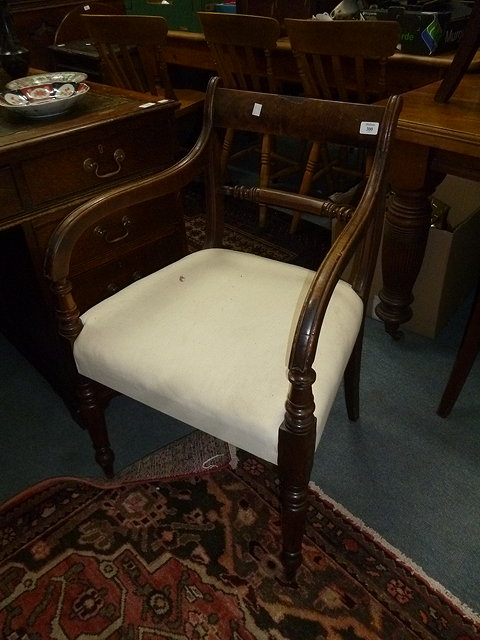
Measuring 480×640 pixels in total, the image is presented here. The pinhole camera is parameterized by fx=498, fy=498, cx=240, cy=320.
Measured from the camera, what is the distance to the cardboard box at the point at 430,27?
1.62 metres

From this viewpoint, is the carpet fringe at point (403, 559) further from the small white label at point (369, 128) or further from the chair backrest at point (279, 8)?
the chair backrest at point (279, 8)

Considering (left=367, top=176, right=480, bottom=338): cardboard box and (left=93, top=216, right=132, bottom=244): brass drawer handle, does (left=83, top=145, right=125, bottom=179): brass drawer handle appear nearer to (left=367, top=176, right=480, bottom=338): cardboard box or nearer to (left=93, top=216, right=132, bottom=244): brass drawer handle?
(left=93, top=216, right=132, bottom=244): brass drawer handle

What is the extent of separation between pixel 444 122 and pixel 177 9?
1964 mm

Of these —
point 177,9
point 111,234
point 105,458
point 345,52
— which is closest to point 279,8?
point 177,9

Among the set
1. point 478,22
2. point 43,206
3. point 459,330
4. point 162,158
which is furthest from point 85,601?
point 478,22

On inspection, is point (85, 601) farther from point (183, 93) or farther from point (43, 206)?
point (183, 93)

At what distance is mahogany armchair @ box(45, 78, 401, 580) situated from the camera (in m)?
0.83

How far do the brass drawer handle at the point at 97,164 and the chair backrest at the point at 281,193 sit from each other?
0.16 meters

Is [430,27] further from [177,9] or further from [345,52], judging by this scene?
[177,9]

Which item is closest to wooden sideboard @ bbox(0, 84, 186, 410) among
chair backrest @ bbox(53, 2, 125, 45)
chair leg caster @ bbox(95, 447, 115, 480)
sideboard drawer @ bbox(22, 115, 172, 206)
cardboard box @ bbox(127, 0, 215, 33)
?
sideboard drawer @ bbox(22, 115, 172, 206)

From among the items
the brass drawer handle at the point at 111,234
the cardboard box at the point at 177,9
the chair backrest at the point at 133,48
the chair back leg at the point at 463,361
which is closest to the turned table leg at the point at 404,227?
the chair back leg at the point at 463,361

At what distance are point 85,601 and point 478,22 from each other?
156cm

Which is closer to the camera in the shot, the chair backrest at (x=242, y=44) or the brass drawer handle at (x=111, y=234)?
the brass drawer handle at (x=111, y=234)

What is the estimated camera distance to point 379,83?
179 centimetres
